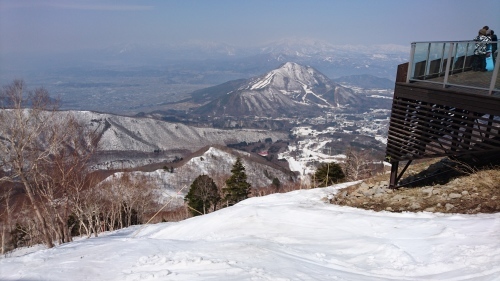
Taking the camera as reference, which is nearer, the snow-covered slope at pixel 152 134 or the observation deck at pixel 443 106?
the observation deck at pixel 443 106

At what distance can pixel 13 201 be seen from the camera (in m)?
20.3

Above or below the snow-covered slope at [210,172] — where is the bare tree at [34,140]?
above

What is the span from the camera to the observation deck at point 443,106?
20.2 feet

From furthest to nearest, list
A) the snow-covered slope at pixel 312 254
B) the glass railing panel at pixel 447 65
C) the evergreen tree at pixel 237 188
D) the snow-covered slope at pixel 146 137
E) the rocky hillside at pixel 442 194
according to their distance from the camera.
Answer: the snow-covered slope at pixel 146 137 < the evergreen tree at pixel 237 188 < the glass railing panel at pixel 447 65 < the rocky hillside at pixel 442 194 < the snow-covered slope at pixel 312 254

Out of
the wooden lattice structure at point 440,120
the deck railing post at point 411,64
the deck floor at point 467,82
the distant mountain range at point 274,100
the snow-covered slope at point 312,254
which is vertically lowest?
the distant mountain range at point 274,100

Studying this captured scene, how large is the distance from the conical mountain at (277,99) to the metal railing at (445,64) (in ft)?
445

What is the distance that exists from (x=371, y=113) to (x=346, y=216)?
14352 cm

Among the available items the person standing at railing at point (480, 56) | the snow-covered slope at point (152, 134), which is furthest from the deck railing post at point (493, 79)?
the snow-covered slope at point (152, 134)

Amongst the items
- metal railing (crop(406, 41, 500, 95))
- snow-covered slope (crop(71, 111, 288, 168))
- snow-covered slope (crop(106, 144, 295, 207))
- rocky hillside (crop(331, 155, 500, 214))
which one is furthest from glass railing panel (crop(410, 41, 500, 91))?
snow-covered slope (crop(71, 111, 288, 168))

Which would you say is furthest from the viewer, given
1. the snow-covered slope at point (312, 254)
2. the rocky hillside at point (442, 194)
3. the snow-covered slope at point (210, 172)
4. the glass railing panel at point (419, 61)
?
the snow-covered slope at point (210, 172)

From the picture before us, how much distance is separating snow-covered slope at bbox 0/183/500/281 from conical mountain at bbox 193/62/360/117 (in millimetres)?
136886

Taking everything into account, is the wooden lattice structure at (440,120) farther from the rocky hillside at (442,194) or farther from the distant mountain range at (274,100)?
the distant mountain range at (274,100)

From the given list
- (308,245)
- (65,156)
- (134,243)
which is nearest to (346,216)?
(308,245)

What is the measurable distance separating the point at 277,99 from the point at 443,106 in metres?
157
